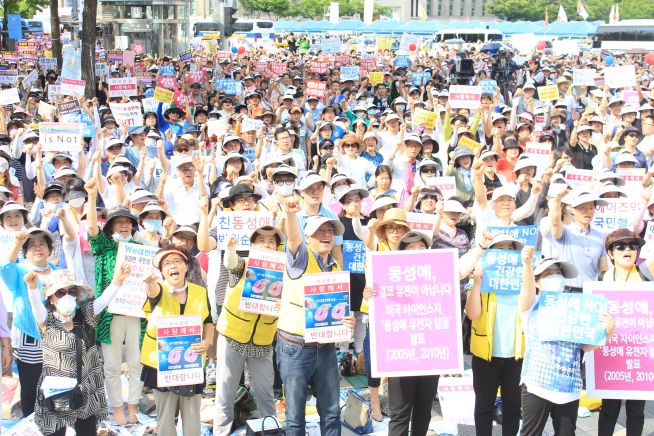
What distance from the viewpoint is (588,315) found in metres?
4.83

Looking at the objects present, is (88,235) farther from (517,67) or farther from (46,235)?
(517,67)

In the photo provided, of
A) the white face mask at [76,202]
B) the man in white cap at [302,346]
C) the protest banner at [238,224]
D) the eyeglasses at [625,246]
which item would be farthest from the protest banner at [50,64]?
the eyeglasses at [625,246]

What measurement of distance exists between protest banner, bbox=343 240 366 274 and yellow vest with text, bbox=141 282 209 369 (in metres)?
1.14

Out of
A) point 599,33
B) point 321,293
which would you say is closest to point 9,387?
point 321,293

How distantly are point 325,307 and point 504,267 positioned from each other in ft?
3.83

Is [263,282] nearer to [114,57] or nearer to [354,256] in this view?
[354,256]

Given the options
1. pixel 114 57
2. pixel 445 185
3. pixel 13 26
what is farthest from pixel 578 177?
pixel 13 26

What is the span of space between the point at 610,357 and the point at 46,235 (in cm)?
386

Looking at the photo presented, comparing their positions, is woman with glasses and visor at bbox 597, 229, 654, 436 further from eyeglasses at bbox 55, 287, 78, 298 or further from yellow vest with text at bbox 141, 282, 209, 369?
eyeglasses at bbox 55, 287, 78, 298

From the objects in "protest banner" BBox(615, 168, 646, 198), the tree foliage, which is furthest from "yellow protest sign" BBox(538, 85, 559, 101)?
the tree foliage

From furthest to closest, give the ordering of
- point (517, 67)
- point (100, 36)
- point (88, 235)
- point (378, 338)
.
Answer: point (100, 36) → point (517, 67) → point (88, 235) → point (378, 338)

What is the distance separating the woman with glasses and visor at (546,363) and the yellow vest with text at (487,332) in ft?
0.88

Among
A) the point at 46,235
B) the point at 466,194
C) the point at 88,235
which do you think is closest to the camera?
the point at 46,235

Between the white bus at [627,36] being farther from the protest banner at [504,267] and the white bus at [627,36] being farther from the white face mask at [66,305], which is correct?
the white face mask at [66,305]
